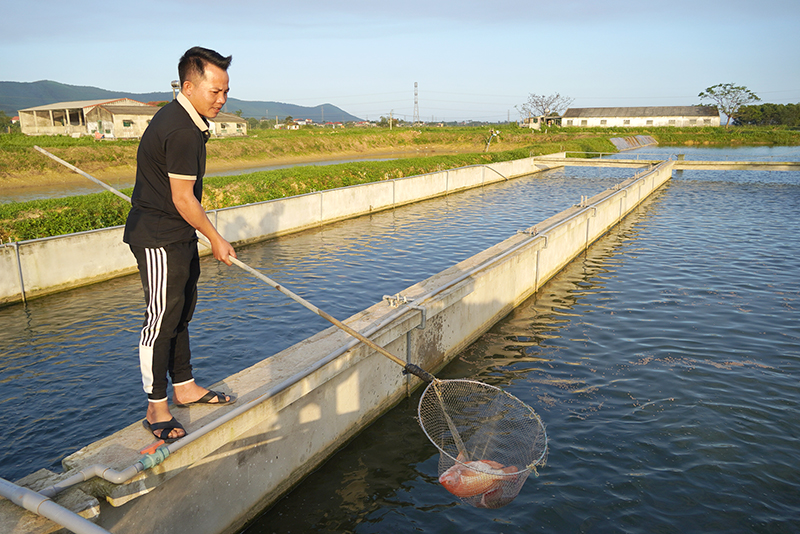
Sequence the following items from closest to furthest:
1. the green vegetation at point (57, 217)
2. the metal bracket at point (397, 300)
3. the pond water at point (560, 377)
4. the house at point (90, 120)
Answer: the pond water at point (560, 377), the metal bracket at point (397, 300), the green vegetation at point (57, 217), the house at point (90, 120)

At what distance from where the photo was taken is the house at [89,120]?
56.8m

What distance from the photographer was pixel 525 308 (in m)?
10.7

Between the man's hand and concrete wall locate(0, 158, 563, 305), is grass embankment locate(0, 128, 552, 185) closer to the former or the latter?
concrete wall locate(0, 158, 563, 305)

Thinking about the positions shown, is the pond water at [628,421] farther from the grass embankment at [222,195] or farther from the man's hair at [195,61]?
the grass embankment at [222,195]

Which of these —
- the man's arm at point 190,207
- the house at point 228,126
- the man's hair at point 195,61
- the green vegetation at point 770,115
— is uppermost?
the green vegetation at point 770,115

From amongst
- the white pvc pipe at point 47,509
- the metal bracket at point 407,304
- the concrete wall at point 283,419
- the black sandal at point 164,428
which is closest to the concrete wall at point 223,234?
the concrete wall at point 283,419

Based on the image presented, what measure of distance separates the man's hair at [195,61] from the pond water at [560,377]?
151 inches

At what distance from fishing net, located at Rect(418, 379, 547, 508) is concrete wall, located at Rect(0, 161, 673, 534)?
0.79 meters

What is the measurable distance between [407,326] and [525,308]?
4.70m

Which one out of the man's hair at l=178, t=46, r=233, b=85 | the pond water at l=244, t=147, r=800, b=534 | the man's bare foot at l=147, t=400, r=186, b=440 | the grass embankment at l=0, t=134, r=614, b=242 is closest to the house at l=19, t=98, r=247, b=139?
the grass embankment at l=0, t=134, r=614, b=242

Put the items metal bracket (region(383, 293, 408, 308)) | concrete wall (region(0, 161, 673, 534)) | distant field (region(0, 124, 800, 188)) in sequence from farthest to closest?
1. distant field (region(0, 124, 800, 188))
2. metal bracket (region(383, 293, 408, 308))
3. concrete wall (region(0, 161, 673, 534))

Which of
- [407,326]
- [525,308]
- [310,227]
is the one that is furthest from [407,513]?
[310,227]

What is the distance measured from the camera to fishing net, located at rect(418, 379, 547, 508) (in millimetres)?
5148

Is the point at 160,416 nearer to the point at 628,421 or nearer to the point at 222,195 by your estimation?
the point at 628,421
